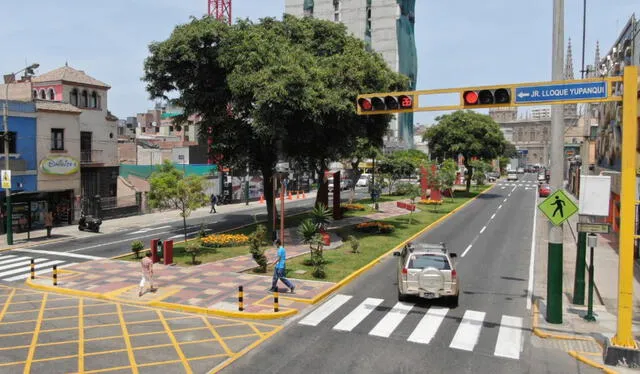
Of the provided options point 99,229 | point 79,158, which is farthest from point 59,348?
point 79,158

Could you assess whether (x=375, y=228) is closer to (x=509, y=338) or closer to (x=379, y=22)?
(x=509, y=338)

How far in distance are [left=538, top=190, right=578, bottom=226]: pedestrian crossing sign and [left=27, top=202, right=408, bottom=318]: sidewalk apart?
7.94 metres

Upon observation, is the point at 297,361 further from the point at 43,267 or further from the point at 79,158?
the point at 79,158

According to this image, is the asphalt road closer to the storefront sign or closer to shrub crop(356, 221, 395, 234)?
shrub crop(356, 221, 395, 234)

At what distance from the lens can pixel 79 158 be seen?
39938 millimetres

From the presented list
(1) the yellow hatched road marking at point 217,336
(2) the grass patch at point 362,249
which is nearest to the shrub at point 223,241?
(2) the grass patch at point 362,249

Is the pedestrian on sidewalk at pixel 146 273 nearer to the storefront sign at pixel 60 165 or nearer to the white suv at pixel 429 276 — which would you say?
the white suv at pixel 429 276

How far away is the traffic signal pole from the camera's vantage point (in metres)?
14.9

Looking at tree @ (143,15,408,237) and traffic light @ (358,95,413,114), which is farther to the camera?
tree @ (143,15,408,237)

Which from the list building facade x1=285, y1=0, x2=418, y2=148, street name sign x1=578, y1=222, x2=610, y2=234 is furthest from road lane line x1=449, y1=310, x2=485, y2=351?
building facade x1=285, y1=0, x2=418, y2=148

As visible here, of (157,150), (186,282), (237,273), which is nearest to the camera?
(186,282)

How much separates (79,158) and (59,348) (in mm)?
29593

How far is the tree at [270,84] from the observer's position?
1089 inches

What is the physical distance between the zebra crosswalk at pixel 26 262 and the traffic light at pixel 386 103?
16.2 m
